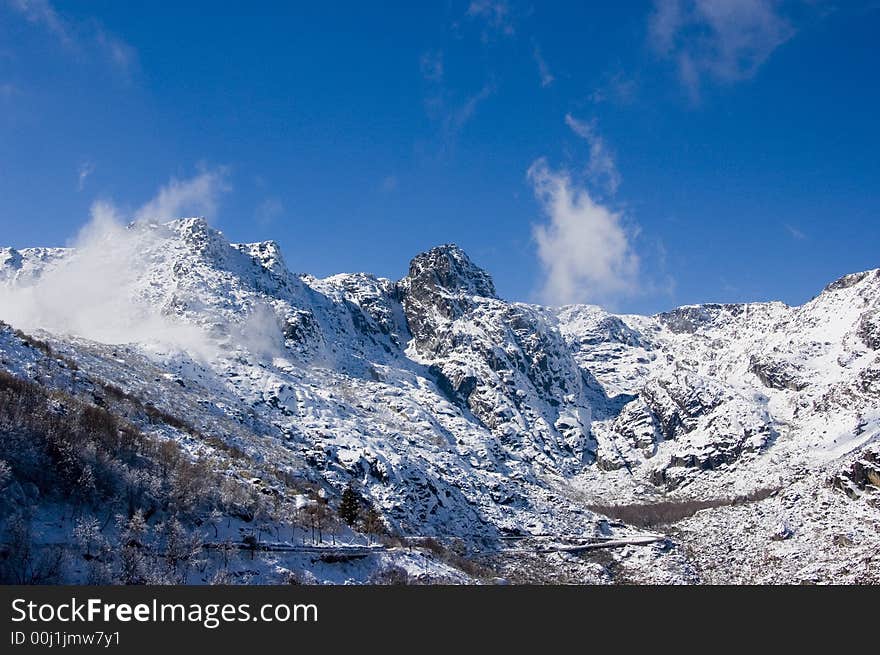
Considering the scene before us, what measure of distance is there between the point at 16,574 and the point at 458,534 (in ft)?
371

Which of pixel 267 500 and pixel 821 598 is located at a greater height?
pixel 267 500

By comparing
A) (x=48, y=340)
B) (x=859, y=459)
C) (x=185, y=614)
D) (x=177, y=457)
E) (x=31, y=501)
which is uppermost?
(x=48, y=340)

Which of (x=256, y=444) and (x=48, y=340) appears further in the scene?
(x=48, y=340)

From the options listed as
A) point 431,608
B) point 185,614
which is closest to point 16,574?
point 185,614

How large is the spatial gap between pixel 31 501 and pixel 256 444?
92.1m

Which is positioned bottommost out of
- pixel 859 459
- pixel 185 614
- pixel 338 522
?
pixel 185 614

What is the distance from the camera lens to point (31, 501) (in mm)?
55312

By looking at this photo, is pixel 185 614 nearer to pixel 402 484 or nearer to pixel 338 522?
pixel 338 522

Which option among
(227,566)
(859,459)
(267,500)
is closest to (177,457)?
(267,500)

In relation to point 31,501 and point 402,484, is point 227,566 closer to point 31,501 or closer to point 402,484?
point 31,501

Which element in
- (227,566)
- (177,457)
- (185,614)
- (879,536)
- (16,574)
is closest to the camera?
(185,614)

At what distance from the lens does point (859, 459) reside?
15400 cm

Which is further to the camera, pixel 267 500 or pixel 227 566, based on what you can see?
pixel 267 500

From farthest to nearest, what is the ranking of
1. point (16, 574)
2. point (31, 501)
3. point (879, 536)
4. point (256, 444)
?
point (256, 444) < point (879, 536) < point (31, 501) < point (16, 574)
